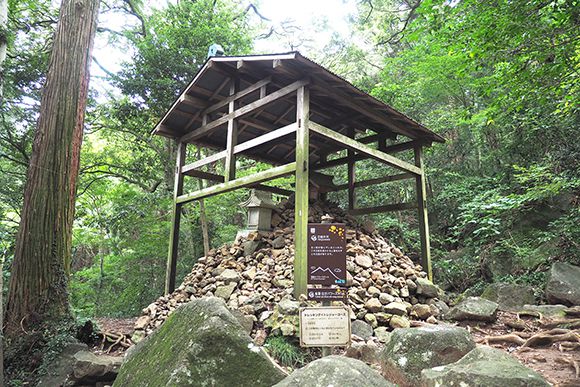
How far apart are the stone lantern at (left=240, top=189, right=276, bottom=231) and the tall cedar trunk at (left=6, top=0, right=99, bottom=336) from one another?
329 centimetres

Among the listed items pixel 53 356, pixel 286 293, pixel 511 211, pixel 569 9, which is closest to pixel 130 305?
pixel 53 356

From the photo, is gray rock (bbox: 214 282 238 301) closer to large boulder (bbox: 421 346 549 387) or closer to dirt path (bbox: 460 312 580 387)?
dirt path (bbox: 460 312 580 387)

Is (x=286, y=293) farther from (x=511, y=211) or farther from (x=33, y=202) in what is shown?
(x=511, y=211)

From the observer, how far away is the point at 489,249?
8898 mm

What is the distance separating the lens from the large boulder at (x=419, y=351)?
9.90 feet

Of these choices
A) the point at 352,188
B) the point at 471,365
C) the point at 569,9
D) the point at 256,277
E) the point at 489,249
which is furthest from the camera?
the point at 489,249

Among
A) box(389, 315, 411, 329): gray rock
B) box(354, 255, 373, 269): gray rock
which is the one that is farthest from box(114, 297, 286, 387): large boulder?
box(354, 255, 373, 269): gray rock

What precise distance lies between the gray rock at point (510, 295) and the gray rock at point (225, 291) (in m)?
5.11

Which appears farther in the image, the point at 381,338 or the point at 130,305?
the point at 130,305

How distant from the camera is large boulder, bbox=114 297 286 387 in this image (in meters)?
2.17

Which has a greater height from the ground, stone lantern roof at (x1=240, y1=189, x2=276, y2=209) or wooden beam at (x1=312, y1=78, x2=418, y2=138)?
wooden beam at (x1=312, y1=78, x2=418, y2=138)

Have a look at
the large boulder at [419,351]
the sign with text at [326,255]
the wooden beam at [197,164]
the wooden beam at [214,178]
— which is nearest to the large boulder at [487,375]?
the large boulder at [419,351]

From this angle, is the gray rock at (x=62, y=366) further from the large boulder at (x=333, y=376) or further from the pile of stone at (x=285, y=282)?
the large boulder at (x=333, y=376)

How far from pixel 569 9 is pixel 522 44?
0.55 meters
